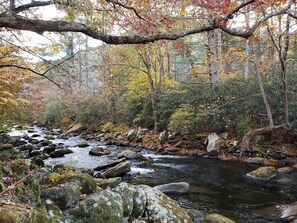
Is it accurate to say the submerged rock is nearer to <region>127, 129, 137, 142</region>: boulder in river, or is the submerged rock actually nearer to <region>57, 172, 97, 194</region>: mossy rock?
<region>57, 172, 97, 194</region>: mossy rock

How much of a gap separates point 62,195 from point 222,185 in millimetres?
5552

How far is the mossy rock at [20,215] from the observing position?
2.32 meters

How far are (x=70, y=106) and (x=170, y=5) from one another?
21.3 meters

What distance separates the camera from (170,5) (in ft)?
25.9

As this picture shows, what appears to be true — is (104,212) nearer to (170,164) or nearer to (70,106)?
(170,164)

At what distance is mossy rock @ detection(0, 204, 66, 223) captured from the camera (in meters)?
2.32

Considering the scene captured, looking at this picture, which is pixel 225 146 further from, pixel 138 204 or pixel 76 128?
pixel 76 128

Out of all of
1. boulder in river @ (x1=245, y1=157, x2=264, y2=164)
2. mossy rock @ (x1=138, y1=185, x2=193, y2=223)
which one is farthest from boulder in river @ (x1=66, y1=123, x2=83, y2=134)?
mossy rock @ (x1=138, y1=185, x2=193, y2=223)

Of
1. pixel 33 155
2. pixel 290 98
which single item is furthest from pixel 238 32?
pixel 33 155

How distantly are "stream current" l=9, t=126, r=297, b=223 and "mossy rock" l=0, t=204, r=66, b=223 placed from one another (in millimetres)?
4239

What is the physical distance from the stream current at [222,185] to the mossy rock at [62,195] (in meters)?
3.29

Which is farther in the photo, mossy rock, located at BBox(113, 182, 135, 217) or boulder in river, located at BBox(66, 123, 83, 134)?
boulder in river, located at BBox(66, 123, 83, 134)

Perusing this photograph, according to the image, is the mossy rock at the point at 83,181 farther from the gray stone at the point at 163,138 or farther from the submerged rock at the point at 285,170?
the gray stone at the point at 163,138

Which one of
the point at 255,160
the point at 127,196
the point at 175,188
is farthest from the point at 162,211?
the point at 255,160
